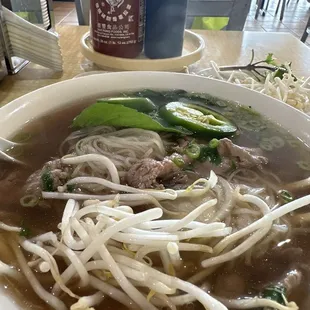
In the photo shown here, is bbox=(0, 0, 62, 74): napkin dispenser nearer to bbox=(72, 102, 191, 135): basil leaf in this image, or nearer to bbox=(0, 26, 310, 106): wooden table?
bbox=(0, 26, 310, 106): wooden table

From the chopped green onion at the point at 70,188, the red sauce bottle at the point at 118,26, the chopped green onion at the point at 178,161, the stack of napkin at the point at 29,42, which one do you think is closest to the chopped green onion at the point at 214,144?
the chopped green onion at the point at 178,161

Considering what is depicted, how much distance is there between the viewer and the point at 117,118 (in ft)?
3.62

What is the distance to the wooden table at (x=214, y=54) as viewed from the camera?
1.59 metres

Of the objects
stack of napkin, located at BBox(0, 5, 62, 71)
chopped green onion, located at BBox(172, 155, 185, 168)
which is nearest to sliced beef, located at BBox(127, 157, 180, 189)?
chopped green onion, located at BBox(172, 155, 185, 168)

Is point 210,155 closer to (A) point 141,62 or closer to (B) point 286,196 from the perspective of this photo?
(B) point 286,196

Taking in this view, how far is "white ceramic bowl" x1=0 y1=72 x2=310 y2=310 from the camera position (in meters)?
1.09

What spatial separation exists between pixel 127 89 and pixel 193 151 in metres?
0.43

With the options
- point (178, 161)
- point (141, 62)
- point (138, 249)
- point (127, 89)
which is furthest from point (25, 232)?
point (141, 62)

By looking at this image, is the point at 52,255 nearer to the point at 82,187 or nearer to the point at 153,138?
the point at 82,187

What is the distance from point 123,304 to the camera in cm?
67

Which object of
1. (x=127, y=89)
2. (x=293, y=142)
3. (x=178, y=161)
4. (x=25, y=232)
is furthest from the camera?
(x=127, y=89)

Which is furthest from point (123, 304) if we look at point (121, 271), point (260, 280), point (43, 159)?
point (43, 159)

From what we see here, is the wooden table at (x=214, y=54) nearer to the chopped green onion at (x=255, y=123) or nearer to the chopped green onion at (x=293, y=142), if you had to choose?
the chopped green onion at (x=255, y=123)

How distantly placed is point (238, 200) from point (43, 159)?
55 centimetres
